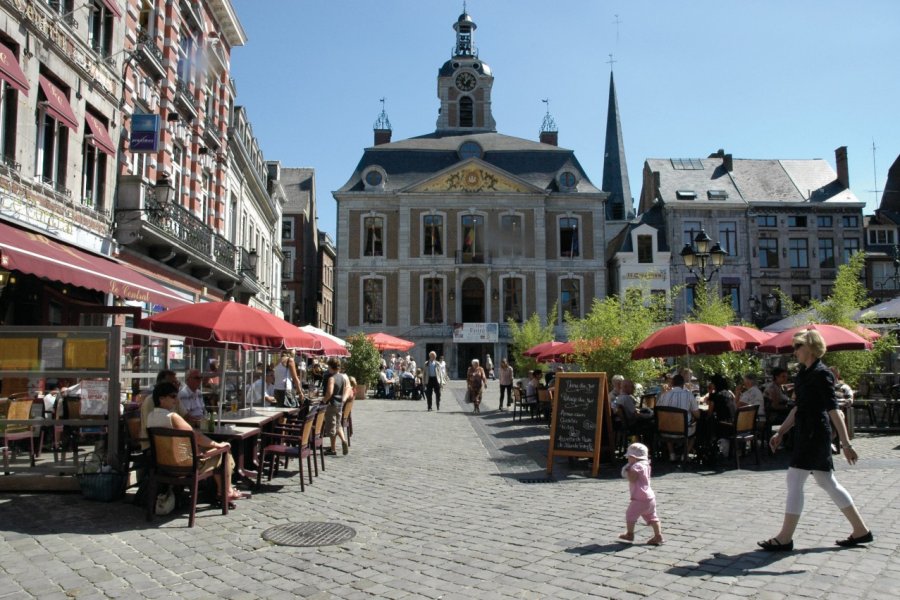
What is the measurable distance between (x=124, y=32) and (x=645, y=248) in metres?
35.2

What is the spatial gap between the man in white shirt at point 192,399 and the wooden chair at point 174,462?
76.9 inches

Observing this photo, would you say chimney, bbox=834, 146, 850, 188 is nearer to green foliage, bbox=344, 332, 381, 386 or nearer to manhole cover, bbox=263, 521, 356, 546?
green foliage, bbox=344, 332, 381, 386

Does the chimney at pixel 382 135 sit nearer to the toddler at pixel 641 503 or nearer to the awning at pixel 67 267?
the awning at pixel 67 267

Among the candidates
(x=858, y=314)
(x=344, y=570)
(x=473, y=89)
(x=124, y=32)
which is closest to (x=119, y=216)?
(x=124, y=32)

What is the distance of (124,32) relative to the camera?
51.5 ft

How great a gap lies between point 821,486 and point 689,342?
599 centimetres

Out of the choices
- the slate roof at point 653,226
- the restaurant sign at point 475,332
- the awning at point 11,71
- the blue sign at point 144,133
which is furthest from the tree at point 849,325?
the restaurant sign at point 475,332

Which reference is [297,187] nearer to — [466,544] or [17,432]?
[17,432]

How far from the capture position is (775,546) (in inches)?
219

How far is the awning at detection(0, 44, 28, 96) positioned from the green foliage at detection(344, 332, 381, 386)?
1763 centimetres

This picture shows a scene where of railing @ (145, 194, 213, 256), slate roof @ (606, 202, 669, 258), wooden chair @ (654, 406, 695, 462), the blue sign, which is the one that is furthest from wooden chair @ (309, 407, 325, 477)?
slate roof @ (606, 202, 669, 258)

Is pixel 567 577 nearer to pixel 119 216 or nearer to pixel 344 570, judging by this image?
pixel 344 570

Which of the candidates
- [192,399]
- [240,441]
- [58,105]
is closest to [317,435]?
[240,441]

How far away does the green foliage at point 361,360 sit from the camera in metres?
28.0
